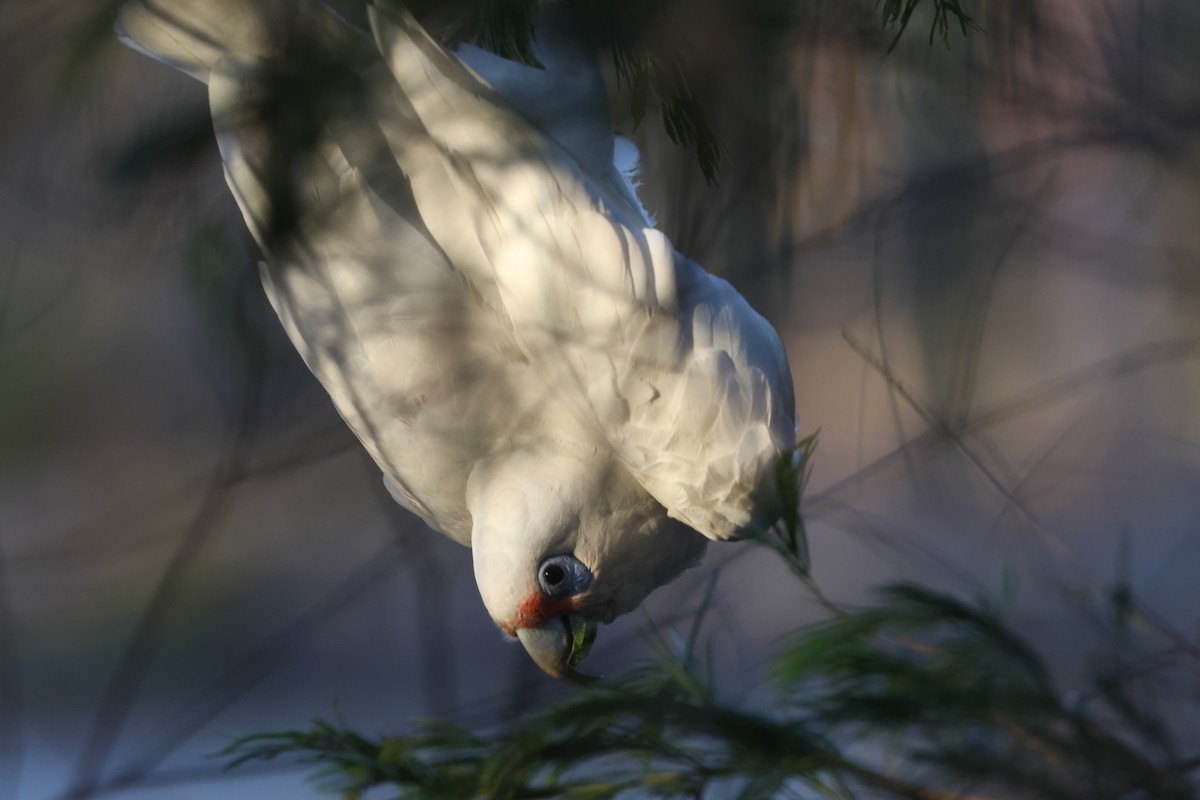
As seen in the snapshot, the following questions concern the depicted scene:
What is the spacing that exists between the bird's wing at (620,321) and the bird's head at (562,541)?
91 millimetres

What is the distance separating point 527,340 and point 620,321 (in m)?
0.08

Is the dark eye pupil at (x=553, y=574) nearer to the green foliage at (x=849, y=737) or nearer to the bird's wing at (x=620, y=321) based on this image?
the bird's wing at (x=620, y=321)

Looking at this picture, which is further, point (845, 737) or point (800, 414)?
point (800, 414)

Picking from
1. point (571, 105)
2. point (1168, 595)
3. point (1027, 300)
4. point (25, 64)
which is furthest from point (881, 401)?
point (25, 64)

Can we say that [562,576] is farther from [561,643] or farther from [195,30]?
[195,30]

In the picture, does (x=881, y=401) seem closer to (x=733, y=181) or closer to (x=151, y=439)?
(x=151, y=439)

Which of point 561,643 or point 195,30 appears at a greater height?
point 195,30

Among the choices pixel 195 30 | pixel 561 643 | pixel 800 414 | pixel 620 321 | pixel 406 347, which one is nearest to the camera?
pixel 195 30

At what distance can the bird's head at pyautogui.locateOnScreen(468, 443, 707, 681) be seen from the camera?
3.23ft

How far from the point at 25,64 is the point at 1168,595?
7.00 ft

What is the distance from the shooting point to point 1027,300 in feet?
6.93

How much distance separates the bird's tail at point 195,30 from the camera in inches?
19.3

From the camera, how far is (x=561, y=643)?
108 centimetres

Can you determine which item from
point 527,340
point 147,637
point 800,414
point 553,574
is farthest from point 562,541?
point 147,637
